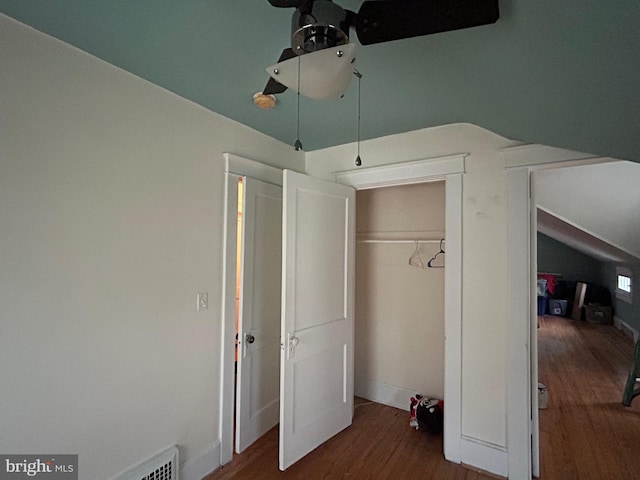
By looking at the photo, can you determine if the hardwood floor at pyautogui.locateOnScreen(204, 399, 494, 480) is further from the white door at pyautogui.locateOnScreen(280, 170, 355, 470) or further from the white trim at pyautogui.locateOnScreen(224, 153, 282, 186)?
the white trim at pyautogui.locateOnScreen(224, 153, 282, 186)

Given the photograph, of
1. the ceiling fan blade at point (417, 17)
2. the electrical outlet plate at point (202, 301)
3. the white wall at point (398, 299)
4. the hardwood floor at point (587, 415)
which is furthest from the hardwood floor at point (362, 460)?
the ceiling fan blade at point (417, 17)

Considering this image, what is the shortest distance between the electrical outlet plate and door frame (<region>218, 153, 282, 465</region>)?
125mm

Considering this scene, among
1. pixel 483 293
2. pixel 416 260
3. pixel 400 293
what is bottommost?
pixel 400 293

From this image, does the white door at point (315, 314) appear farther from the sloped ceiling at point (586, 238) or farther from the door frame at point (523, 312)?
the sloped ceiling at point (586, 238)

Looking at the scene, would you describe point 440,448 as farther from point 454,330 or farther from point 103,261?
point 103,261

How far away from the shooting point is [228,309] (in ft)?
7.18

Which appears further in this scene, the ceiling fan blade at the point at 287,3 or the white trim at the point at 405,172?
the white trim at the point at 405,172

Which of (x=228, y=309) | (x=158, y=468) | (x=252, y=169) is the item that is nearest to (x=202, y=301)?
(x=228, y=309)

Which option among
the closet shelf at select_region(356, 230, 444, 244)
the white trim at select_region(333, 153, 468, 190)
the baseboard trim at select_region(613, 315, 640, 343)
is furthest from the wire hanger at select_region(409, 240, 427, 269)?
the baseboard trim at select_region(613, 315, 640, 343)

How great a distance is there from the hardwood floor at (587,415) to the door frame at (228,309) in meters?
2.08

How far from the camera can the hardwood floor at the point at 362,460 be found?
2.07 m

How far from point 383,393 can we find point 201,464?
180cm

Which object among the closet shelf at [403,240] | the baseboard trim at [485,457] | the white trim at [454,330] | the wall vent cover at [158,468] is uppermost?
the closet shelf at [403,240]

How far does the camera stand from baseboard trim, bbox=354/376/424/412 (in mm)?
3039
